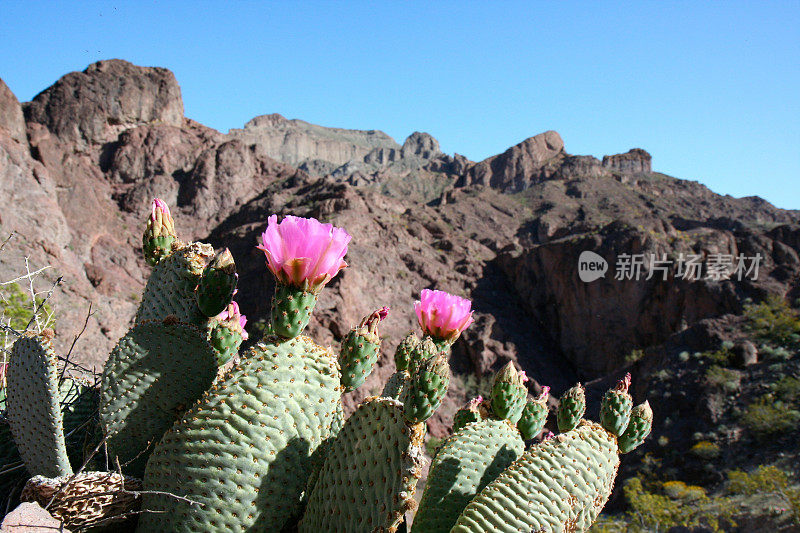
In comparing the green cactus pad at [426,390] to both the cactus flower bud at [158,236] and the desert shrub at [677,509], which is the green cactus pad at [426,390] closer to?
the cactus flower bud at [158,236]

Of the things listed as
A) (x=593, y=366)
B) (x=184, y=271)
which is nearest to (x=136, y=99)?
(x=593, y=366)

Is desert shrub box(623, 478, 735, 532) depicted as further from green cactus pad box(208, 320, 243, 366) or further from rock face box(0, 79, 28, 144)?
rock face box(0, 79, 28, 144)

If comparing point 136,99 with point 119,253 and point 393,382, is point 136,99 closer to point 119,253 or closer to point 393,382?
point 119,253

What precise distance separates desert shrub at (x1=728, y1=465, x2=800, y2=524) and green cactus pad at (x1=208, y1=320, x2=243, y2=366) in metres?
10.9

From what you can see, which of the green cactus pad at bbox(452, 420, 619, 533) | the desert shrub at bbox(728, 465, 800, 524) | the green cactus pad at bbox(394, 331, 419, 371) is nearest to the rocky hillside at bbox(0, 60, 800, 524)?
the desert shrub at bbox(728, 465, 800, 524)

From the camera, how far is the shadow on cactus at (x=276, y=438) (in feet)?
3.95

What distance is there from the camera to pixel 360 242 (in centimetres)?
2134

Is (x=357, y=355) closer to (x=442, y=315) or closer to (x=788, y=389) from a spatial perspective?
(x=442, y=315)

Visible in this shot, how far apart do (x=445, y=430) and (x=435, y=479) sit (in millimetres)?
15231

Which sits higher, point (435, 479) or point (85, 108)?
point (85, 108)

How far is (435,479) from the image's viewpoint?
5.41 ft

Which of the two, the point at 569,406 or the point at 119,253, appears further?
the point at 119,253

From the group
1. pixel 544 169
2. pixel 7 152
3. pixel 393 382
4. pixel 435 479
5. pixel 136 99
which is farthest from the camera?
pixel 544 169

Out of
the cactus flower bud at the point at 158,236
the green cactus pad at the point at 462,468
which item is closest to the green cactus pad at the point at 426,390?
the green cactus pad at the point at 462,468
